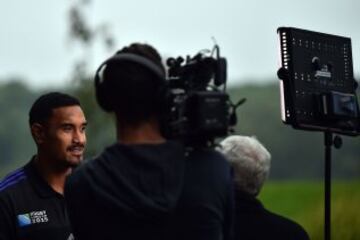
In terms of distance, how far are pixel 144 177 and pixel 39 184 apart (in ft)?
6.72

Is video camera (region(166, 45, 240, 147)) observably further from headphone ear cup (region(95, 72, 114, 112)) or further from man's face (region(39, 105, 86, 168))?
man's face (region(39, 105, 86, 168))

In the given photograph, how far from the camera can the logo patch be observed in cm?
589

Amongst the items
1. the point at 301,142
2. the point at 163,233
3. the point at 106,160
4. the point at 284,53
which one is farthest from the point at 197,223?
the point at 301,142

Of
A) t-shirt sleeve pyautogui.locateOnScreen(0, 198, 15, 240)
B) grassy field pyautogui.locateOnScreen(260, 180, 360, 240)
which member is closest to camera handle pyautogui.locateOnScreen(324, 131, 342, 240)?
t-shirt sleeve pyautogui.locateOnScreen(0, 198, 15, 240)

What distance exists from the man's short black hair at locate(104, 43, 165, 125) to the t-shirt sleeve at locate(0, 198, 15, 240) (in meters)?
1.74

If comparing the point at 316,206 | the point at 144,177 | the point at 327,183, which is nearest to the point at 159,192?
the point at 144,177

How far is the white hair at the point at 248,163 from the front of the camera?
533 centimetres

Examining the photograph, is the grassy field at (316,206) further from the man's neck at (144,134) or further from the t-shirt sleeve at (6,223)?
the man's neck at (144,134)

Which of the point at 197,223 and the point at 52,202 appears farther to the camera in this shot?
the point at 52,202

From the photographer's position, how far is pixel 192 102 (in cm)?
423

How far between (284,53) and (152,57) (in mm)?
1558

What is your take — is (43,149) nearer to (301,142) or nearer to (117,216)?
(117,216)

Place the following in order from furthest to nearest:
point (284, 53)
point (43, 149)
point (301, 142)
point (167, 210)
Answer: point (301, 142)
point (43, 149)
point (284, 53)
point (167, 210)

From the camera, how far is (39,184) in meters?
6.13
